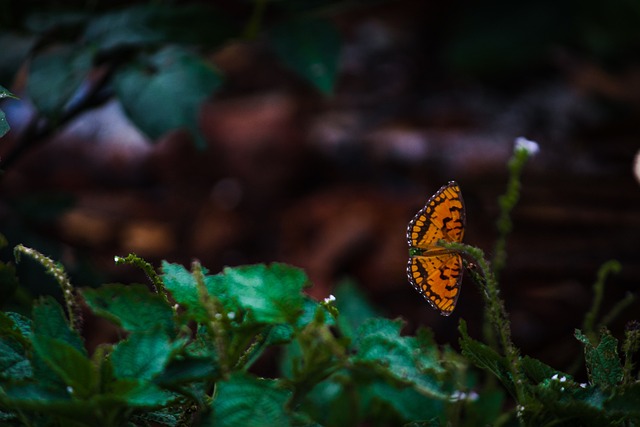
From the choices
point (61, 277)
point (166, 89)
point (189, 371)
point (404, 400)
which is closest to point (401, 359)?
point (404, 400)

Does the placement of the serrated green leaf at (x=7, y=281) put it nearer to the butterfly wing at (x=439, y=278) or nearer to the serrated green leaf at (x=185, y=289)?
the serrated green leaf at (x=185, y=289)

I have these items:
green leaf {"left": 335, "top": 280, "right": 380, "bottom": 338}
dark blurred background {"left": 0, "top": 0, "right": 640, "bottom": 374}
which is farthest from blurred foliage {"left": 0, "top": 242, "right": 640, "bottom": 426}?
dark blurred background {"left": 0, "top": 0, "right": 640, "bottom": 374}

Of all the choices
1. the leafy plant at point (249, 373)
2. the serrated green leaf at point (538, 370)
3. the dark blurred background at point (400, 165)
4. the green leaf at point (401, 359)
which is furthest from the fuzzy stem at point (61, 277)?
the dark blurred background at point (400, 165)

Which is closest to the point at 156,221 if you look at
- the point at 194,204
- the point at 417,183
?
the point at 194,204

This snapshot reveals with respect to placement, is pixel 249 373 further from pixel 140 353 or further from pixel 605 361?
pixel 605 361

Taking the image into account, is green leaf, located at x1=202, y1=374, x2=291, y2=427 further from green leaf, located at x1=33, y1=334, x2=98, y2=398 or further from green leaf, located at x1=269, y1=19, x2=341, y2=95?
green leaf, located at x1=269, y1=19, x2=341, y2=95

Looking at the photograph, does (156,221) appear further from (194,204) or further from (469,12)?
(469,12)
